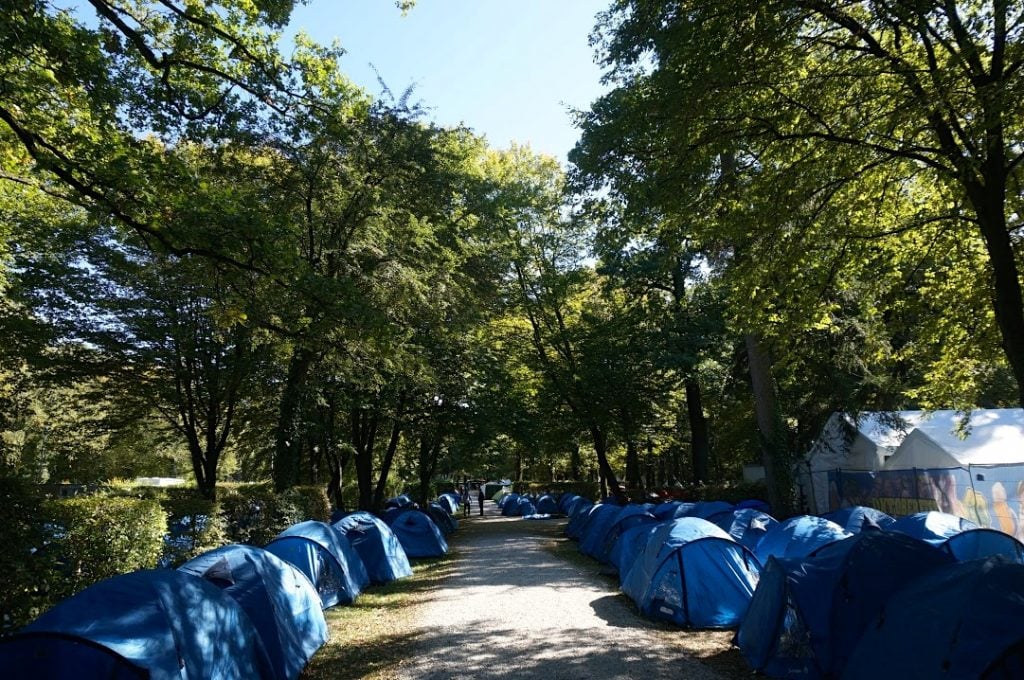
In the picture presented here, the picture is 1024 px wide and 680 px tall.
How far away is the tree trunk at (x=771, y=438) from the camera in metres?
16.2

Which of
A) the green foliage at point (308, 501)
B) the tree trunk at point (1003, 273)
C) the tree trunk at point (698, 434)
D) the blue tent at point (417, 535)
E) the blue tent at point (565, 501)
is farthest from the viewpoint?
the blue tent at point (565, 501)

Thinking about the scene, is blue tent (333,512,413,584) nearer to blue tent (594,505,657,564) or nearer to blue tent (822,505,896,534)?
blue tent (594,505,657,564)

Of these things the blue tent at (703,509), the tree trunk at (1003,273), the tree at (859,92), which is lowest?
the blue tent at (703,509)

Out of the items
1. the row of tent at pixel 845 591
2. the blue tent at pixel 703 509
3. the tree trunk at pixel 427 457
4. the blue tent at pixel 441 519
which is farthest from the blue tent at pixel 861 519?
the tree trunk at pixel 427 457

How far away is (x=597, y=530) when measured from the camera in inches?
686

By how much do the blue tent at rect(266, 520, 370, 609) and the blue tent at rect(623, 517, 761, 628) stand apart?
17.7 ft

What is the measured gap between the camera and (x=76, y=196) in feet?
25.8

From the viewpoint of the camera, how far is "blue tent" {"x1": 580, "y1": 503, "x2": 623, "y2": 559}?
1692 cm

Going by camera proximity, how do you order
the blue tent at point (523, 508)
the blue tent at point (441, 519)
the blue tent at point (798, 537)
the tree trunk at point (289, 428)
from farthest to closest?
the blue tent at point (523, 508) < the blue tent at point (441, 519) < the tree trunk at point (289, 428) < the blue tent at point (798, 537)

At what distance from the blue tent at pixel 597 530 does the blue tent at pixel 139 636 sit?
38.6 ft

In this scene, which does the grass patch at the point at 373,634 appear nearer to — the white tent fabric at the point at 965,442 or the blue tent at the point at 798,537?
the blue tent at the point at 798,537

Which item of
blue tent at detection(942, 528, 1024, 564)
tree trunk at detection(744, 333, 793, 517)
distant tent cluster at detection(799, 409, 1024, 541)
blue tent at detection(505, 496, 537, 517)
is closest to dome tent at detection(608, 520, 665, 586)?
tree trunk at detection(744, 333, 793, 517)

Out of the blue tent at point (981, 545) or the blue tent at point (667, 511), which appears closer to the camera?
the blue tent at point (981, 545)

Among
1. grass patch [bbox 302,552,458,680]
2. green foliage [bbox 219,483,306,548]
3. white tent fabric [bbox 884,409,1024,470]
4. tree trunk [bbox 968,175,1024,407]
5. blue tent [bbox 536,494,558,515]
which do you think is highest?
tree trunk [bbox 968,175,1024,407]
